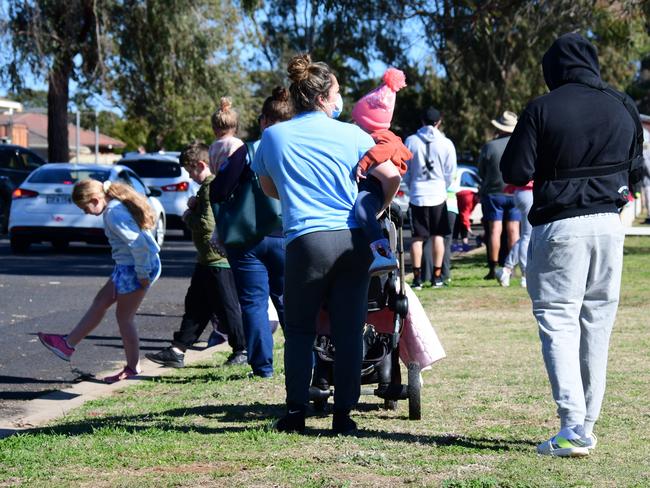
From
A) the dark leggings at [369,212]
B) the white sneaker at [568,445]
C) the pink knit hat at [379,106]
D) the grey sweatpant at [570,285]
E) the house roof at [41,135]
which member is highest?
the pink knit hat at [379,106]

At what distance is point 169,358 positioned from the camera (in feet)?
30.1

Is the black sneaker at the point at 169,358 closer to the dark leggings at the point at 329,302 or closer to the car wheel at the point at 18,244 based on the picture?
the dark leggings at the point at 329,302

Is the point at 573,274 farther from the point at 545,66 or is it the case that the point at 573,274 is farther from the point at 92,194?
the point at 92,194

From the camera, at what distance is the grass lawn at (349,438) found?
5.31m

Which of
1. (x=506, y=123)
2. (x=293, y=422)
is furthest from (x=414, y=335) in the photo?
(x=506, y=123)

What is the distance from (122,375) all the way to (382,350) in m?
2.67

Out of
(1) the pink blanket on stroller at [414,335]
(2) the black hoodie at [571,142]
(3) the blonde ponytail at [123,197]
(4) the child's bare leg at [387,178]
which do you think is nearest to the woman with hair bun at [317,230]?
(4) the child's bare leg at [387,178]

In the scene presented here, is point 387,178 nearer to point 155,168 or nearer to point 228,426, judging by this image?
point 228,426

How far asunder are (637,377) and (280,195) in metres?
3.03

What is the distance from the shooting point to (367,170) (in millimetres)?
6141

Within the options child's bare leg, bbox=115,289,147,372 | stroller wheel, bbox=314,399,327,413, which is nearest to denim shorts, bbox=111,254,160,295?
child's bare leg, bbox=115,289,147,372

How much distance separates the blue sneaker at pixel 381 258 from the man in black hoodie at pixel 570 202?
0.67 meters

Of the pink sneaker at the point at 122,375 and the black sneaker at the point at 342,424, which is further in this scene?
the pink sneaker at the point at 122,375

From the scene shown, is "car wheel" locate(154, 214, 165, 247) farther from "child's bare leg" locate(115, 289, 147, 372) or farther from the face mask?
the face mask
